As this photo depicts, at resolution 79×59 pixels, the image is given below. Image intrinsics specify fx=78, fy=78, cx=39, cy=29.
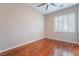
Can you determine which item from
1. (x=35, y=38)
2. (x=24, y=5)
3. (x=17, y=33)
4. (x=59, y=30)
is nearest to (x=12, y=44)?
(x=17, y=33)

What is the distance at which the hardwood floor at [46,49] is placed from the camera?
1.69 metres

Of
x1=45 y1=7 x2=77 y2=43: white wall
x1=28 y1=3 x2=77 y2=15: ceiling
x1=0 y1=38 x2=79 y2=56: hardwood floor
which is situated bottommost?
x1=0 y1=38 x2=79 y2=56: hardwood floor

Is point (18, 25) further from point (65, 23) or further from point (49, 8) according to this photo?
point (65, 23)

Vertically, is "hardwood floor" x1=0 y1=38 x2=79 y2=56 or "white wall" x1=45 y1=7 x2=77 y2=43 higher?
"white wall" x1=45 y1=7 x2=77 y2=43

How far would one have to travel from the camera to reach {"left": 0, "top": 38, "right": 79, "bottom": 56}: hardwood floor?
1.69 meters

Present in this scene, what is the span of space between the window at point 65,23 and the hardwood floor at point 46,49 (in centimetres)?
30

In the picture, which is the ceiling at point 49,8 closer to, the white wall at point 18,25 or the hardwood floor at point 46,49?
the white wall at point 18,25

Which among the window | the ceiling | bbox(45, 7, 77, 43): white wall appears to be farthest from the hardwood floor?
the ceiling

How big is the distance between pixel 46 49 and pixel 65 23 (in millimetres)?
715

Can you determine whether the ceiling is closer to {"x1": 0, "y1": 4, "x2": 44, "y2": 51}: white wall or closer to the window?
{"x1": 0, "y1": 4, "x2": 44, "y2": 51}: white wall

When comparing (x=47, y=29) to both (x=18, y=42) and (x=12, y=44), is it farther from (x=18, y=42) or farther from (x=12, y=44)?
(x=12, y=44)

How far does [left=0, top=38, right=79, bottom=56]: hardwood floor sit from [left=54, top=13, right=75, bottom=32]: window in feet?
→ 0.99

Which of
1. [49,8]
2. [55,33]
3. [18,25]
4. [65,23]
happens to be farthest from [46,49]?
[49,8]

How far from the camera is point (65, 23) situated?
5.69ft
